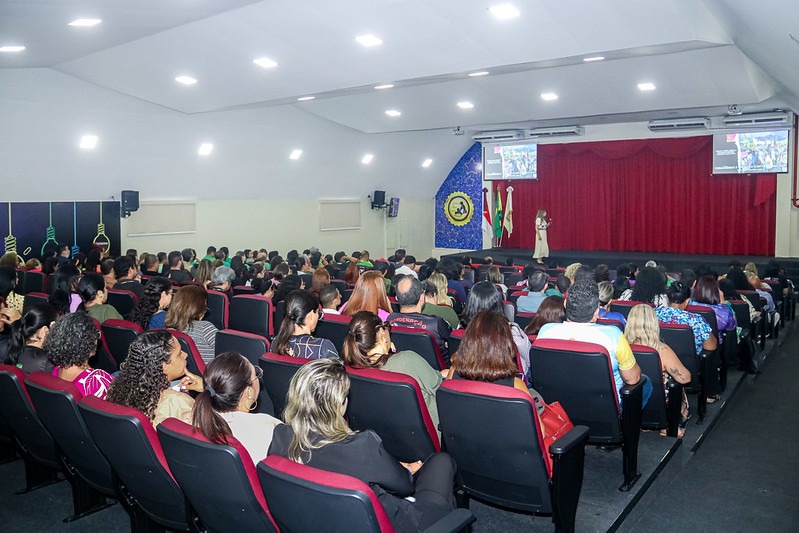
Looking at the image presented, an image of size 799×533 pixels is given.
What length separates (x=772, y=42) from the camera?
17.9ft

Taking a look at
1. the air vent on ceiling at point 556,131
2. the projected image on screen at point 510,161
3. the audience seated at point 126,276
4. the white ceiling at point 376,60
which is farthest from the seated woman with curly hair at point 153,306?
the projected image on screen at point 510,161

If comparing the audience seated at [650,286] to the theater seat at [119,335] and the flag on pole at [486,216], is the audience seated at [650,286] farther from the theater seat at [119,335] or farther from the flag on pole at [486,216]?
the flag on pole at [486,216]

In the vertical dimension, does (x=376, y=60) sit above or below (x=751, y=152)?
above

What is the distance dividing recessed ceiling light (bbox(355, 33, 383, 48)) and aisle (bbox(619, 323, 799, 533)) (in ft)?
14.6

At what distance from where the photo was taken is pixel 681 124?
40.7 feet

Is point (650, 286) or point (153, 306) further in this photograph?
point (650, 286)

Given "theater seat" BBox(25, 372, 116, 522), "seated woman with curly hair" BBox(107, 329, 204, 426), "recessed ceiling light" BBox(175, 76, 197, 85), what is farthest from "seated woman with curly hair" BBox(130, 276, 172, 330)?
"recessed ceiling light" BBox(175, 76, 197, 85)

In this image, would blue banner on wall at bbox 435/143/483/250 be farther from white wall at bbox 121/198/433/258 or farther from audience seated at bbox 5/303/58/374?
audience seated at bbox 5/303/58/374

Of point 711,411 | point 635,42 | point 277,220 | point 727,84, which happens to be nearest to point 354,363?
point 711,411

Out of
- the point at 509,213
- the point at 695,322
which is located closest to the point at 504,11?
the point at 695,322

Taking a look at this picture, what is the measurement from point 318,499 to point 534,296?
14.0 feet

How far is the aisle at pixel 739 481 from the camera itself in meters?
3.40

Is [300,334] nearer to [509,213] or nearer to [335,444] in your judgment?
[335,444]

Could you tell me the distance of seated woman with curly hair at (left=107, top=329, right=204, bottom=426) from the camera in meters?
2.80
